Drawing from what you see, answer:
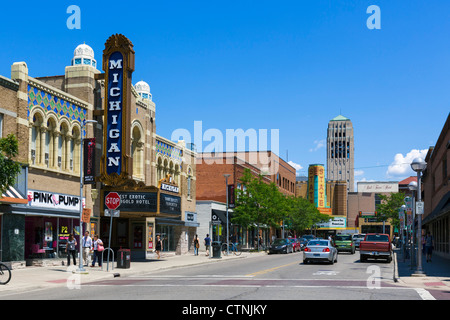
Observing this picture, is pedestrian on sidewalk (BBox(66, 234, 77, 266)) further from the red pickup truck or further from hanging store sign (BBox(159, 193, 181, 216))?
the red pickup truck

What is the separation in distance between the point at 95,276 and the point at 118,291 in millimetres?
6281

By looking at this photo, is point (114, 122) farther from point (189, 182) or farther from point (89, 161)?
point (189, 182)

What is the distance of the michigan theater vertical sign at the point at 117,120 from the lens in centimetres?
3419

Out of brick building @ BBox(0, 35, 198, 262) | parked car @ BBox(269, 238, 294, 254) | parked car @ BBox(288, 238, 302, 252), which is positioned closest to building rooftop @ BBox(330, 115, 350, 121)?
parked car @ BBox(288, 238, 302, 252)

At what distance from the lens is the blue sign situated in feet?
112

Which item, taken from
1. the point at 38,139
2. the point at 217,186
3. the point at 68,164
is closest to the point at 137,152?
the point at 68,164

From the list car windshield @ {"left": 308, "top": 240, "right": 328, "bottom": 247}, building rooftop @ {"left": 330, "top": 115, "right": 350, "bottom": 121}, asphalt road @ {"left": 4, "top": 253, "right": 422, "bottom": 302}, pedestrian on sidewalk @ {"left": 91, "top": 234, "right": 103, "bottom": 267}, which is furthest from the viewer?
building rooftop @ {"left": 330, "top": 115, "right": 350, "bottom": 121}

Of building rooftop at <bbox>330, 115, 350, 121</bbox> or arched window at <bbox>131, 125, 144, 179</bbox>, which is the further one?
building rooftop at <bbox>330, 115, 350, 121</bbox>

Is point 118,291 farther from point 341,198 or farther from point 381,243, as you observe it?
point 341,198

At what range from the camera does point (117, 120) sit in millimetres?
34312

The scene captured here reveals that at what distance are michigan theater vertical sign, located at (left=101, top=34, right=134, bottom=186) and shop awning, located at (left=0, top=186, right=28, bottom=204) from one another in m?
7.27

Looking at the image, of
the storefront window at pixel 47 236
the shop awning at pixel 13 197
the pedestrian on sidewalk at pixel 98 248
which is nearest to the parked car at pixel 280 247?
the storefront window at pixel 47 236

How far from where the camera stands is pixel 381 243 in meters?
35.8
